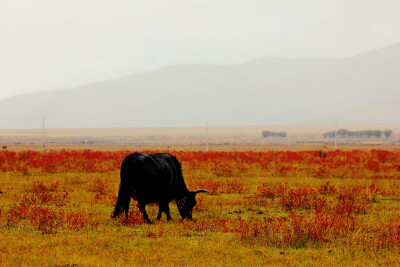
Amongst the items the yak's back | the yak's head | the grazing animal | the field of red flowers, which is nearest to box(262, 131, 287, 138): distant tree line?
the field of red flowers

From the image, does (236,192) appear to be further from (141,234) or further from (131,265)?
(131,265)

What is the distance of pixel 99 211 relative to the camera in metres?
14.3

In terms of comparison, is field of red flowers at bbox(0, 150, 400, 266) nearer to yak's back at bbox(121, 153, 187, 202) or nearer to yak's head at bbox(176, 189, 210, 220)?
yak's head at bbox(176, 189, 210, 220)

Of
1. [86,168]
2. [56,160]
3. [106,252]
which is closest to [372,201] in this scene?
[106,252]

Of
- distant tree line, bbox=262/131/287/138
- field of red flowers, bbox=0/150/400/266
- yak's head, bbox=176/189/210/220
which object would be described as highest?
distant tree line, bbox=262/131/287/138

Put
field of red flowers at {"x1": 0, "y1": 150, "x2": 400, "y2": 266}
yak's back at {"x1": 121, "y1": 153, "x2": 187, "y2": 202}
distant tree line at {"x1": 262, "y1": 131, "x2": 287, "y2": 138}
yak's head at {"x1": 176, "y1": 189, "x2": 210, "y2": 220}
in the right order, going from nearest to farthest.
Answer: field of red flowers at {"x1": 0, "y1": 150, "x2": 400, "y2": 266} < yak's back at {"x1": 121, "y1": 153, "x2": 187, "y2": 202} < yak's head at {"x1": 176, "y1": 189, "x2": 210, "y2": 220} < distant tree line at {"x1": 262, "y1": 131, "x2": 287, "y2": 138}

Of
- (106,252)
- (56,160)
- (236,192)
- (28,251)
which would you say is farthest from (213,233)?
(56,160)

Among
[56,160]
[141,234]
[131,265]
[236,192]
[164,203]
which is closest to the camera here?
[131,265]

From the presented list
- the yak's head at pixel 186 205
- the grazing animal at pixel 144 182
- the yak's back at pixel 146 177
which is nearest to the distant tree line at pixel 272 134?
the yak's head at pixel 186 205

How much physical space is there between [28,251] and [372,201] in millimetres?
11969

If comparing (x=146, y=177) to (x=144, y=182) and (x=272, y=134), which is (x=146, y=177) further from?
(x=272, y=134)

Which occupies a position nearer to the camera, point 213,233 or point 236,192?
point 213,233

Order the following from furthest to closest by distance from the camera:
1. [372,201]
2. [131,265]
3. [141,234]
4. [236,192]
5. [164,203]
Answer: [236,192]
[372,201]
[164,203]
[141,234]
[131,265]

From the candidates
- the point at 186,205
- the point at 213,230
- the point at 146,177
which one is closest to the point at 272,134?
the point at 186,205
